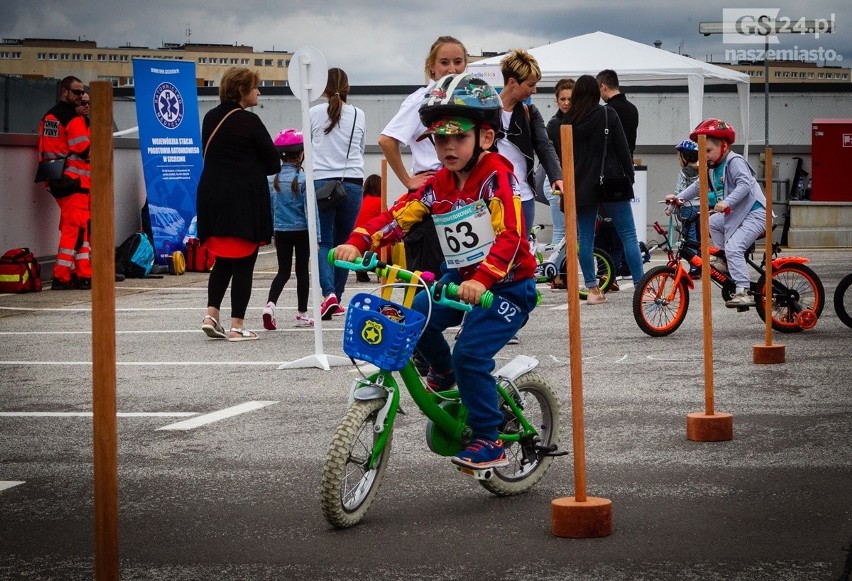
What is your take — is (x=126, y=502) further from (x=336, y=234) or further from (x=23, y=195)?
(x=23, y=195)

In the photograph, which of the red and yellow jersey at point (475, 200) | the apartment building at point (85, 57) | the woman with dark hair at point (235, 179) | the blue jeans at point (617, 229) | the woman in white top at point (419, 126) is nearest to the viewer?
the red and yellow jersey at point (475, 200)

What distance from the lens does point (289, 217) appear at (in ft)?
37.6

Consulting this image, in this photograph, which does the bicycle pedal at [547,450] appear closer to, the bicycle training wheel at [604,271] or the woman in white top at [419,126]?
the woman in white top at [419,126]

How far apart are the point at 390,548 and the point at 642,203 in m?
15.4

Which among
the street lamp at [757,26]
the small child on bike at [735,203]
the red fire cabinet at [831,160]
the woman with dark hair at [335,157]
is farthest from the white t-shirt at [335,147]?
the street lamp at [757,26]

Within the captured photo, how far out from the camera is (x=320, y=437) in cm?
680

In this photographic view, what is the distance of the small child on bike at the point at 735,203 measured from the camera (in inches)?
425

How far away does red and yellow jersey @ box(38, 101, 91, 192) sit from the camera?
16.0 meters

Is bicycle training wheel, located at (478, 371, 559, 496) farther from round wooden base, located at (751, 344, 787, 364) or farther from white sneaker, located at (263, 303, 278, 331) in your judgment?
white sneaker, located at (263, 303, 278, 331)

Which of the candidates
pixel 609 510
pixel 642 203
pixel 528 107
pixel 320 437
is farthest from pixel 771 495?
pixel 642 203

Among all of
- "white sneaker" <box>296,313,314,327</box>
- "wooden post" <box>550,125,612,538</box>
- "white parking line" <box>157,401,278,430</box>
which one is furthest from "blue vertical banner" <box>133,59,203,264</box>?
"wooden post" <box>550,125,612,538</box>

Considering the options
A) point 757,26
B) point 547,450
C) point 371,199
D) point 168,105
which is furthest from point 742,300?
point 757,26

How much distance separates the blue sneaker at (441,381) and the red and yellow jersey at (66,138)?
11245mm

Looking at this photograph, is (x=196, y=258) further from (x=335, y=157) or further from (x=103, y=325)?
(x=103, y=325)
